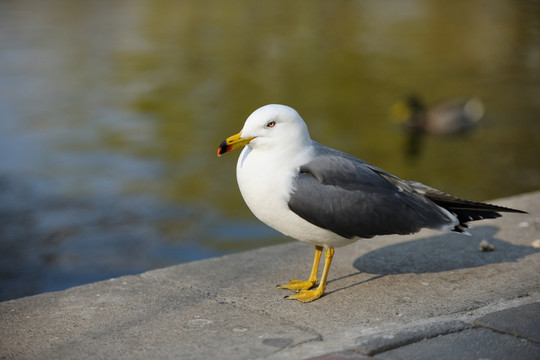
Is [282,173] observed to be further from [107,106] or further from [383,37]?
[383,37]

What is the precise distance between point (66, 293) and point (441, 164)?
8124 mm

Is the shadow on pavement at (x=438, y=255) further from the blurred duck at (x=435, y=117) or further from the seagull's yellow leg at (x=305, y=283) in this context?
the blurred duck at (x=435, y=117)

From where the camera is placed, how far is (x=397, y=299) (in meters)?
4.24

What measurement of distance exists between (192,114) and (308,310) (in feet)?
31.2

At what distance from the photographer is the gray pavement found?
3557 mm

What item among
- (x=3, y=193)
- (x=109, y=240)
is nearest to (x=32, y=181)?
(x=3, y=193)

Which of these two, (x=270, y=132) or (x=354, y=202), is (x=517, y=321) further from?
(x=270, y=132)

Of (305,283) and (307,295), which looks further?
(305,283)

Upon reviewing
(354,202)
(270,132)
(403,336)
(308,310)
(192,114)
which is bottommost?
(192,114)

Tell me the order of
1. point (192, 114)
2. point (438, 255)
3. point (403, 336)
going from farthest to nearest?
point (192, 114)
point (438, 255)
point (403, 336)

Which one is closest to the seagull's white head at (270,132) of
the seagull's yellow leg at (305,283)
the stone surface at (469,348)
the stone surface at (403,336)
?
the seagull's yellow leg at (305,283)

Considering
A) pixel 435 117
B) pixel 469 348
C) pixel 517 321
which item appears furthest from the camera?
pixel 435 117

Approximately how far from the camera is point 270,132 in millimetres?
4344

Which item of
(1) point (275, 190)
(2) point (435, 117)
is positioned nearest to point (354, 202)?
(1) point (275, 190)
